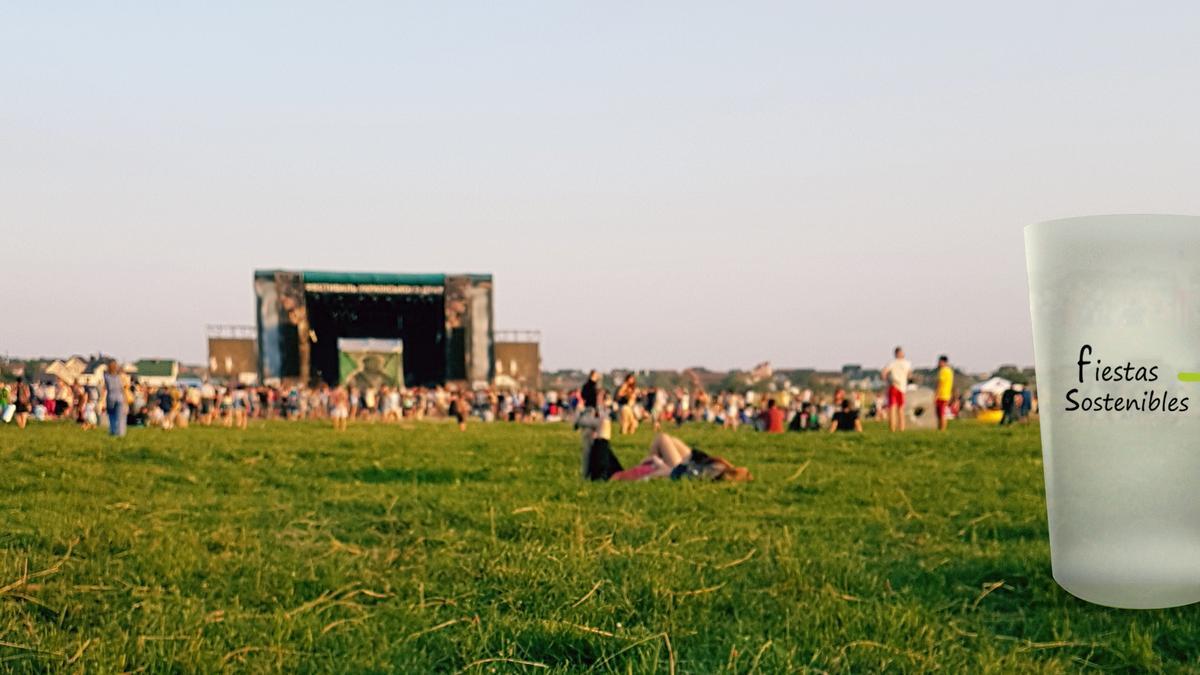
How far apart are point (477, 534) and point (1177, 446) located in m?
4.59

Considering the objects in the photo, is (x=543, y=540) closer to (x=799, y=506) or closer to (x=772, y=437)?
(x=799, y=506)

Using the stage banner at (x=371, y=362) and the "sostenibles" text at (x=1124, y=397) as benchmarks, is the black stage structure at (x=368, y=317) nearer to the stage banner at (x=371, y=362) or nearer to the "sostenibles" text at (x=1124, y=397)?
the stage banner at (x=371, y=362)

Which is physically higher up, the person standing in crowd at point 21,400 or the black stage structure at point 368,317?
the black stage structure at point 368,317

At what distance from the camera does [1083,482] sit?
9.56ft

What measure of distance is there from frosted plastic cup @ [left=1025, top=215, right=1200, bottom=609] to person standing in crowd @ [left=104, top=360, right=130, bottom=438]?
17151 mm

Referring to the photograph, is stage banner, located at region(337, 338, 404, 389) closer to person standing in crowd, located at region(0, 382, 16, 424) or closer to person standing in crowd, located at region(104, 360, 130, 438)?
person standing in crowd, located at region(0, 382, 16, 424)

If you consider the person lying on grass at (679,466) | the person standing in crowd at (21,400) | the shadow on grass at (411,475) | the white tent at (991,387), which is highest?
the person standing in crowd at (21,400)

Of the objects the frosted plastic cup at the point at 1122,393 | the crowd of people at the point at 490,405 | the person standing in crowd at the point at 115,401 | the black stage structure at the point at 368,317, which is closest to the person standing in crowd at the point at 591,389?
the crowd of people at the point at 490,405

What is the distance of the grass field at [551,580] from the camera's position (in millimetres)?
3887

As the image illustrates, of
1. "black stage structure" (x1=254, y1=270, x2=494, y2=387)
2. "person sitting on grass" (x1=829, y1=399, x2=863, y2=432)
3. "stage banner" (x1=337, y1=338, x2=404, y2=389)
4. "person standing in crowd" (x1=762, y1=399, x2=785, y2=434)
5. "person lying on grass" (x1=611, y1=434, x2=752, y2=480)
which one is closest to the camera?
"person lying on grass" (x1=611, y1=434, x2=752, y2=480)

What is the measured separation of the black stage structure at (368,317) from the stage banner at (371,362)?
141 cm

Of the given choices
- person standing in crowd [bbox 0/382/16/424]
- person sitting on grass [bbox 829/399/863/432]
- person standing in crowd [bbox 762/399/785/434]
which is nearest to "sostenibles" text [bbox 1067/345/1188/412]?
person sitting on grass [bbox 829/399/863/432]

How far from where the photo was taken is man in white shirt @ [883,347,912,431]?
17359 mm

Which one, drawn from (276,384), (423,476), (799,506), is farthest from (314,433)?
(276,384)
